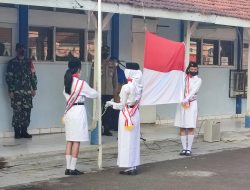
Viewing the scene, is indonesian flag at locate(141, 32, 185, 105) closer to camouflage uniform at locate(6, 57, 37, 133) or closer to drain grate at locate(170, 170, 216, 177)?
drain grate at locate(170, 170, 216, 177)

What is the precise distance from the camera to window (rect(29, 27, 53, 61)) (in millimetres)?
12312

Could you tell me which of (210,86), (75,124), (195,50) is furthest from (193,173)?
(210,86)

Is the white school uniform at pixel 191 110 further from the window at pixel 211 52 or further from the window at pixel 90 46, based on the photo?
the window at pixel 211 52

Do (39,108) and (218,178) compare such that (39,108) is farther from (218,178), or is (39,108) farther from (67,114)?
(218,178)

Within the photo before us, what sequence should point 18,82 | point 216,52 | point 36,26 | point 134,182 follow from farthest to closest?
point 216,52
point 36,26
point 18,82
point 134,182

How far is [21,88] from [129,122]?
3522 mm

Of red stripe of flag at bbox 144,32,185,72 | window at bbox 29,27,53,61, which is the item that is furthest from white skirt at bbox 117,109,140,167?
window at bbox 29,27,53,61

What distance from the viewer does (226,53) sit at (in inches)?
679

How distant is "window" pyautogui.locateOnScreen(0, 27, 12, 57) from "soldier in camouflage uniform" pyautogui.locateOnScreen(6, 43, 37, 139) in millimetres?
468

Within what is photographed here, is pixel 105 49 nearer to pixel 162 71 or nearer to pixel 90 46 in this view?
pixel 90 46

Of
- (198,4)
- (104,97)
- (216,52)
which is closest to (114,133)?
(104,97)

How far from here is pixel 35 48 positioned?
12.4 metres

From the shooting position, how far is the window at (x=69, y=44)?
12852 mm

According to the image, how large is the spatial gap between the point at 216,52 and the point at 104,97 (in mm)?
5728
